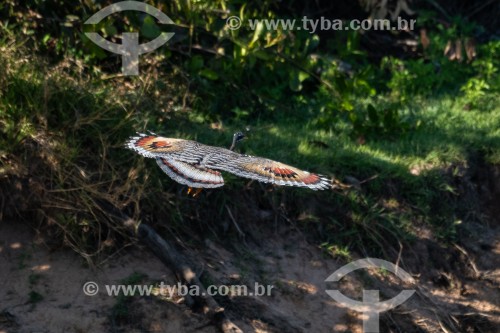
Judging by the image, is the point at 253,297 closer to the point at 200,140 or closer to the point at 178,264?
the point at 178,264

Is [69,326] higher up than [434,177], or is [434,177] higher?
[434,177]

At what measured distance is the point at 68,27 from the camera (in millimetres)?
6203

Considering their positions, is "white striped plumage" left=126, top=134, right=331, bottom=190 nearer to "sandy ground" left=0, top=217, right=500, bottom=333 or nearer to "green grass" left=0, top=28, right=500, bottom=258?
"green grass" left=0, top=28, right=500, bottom=258

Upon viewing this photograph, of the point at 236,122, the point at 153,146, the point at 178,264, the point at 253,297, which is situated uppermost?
the point at 153,146

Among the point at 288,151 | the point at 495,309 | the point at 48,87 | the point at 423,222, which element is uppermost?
the point at 48,87

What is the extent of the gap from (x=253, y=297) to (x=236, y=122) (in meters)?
1.80

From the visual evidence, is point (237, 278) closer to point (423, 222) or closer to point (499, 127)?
point (423, 222)

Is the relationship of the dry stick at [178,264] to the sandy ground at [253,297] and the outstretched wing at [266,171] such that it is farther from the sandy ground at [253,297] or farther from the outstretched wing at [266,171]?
the outstretched wing at [266,171]

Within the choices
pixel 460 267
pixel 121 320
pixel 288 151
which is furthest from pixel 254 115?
pixel 121 320

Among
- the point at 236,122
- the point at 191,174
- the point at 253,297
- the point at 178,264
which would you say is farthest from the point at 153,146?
the point at 236,122

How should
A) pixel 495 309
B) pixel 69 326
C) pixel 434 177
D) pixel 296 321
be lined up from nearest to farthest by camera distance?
1. pixel 69 326
2. pixel 296 321
3. pixel 495 309
4. pixel 434 177

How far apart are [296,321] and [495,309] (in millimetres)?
1650

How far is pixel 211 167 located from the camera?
388 cm

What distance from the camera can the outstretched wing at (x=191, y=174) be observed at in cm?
380
